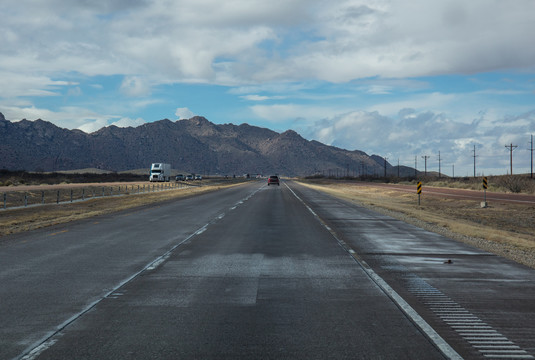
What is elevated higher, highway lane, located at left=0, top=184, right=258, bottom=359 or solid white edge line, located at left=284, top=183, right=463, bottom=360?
solid white edge line, located at left=284, top=183, right=463, bottom=360

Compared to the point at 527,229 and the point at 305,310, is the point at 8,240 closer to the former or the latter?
the point at 305,310

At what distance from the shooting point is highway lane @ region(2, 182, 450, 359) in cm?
525

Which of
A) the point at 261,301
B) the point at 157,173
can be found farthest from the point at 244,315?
the point at 157,173

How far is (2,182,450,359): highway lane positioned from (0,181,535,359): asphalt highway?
0.02m

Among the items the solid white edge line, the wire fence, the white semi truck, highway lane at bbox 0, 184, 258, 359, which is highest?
the white semi truck

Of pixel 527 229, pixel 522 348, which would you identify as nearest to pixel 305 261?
pixel 522 348

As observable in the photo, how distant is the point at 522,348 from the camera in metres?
5.36

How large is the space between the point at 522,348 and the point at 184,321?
3.73m

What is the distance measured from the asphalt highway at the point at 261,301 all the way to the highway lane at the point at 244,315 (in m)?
0.02

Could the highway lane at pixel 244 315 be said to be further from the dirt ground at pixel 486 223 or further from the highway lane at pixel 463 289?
the dirt ground at pixel 486 223

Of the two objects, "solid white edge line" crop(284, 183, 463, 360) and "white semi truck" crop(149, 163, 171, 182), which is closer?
"solid white edge line" crop(284, 183, 463, 360)

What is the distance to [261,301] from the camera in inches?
291

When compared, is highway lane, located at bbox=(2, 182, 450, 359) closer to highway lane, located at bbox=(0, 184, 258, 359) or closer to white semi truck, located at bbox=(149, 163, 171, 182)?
highway lane, located at bbox=(0, 184, 258, 359)

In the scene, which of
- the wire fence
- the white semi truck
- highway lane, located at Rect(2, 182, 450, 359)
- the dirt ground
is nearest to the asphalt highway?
highway lane, located at Rect(2, 182, 450, 359)
